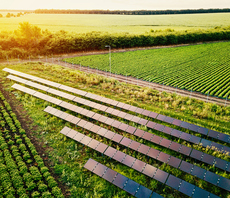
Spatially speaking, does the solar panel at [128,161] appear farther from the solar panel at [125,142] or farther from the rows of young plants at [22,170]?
the rows of young plants at [22,170]

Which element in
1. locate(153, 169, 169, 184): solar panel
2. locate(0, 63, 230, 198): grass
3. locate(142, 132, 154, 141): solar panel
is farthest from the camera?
locate(142, 132, 154, 141): solar panel

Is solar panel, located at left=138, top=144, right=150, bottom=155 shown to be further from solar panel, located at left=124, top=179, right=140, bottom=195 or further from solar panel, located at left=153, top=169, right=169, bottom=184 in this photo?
solar panel, located at left=124, top=179, right=140, bottom=195

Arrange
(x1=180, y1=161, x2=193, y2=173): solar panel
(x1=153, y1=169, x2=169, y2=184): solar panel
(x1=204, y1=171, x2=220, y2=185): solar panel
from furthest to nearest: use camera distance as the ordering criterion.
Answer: (x1=180, y1=161, x2=193, y2=173): solar panel < (x1=153, y1=169, x2=169, y2=184): solar panel < (x1=204, y1=171, x2=220, y2=185): solar panel

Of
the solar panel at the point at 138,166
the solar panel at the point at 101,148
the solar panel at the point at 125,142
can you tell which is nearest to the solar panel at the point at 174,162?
the solar panel at the point at 138,166

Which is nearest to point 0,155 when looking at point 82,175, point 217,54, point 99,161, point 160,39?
point 82,175

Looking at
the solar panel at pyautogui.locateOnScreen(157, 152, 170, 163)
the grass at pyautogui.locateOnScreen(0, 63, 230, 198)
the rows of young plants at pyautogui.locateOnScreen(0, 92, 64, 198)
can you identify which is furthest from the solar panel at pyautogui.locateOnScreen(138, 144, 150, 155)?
the rows of young plants at pyautogui.locateOnScreen(0, 92, 64, 198)

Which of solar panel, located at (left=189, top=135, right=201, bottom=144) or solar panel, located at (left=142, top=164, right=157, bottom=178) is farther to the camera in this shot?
solar panel, located at (left=189, top=135, right=201, bottom=144)

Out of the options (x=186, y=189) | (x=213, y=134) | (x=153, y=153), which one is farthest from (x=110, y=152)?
(x=213, y=134)
